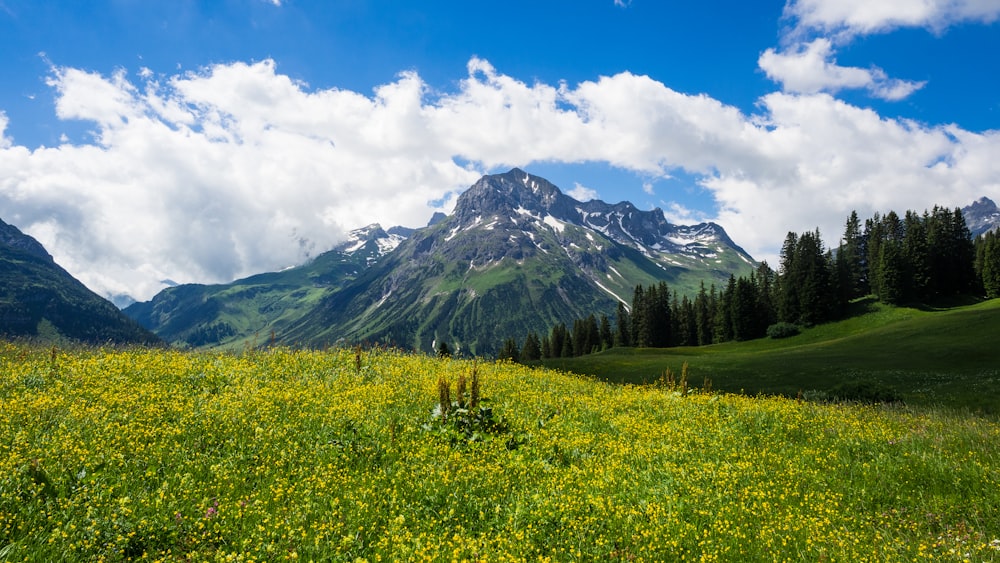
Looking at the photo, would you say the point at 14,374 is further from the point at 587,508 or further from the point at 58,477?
the point at 587,508

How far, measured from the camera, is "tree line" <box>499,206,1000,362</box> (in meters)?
87.1

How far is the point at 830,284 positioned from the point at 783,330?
14.6 metres

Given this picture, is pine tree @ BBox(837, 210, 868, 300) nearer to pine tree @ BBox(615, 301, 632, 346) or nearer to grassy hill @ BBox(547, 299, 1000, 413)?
grassy hill @ BBox(547, 299, 1000, 413)

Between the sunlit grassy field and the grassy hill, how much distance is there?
20217 mm

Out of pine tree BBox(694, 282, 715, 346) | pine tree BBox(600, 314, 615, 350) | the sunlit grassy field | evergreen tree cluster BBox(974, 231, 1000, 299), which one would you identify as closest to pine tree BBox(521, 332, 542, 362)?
pine tree BBox(600, 314, 615, 350)

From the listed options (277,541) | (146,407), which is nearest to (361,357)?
(146,407)

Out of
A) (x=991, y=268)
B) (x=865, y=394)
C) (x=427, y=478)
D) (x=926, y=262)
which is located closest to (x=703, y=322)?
(x=926, y=262)

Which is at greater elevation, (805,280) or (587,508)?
(805,280)

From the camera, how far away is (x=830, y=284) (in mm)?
90000

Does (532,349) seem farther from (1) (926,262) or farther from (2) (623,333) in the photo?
(1) (926,262)

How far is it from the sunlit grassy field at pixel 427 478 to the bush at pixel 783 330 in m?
82.6

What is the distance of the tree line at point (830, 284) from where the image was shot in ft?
286

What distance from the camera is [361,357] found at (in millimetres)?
18219

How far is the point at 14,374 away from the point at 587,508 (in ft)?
47.2
